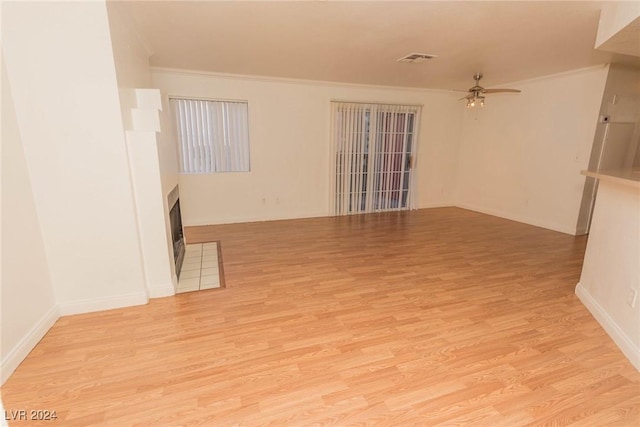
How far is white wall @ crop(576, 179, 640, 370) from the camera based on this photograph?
1.99 m

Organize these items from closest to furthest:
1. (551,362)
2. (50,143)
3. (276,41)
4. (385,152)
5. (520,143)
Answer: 1. (551,362)
2. (50,143)
3. (276,41)
4. (520,143)
5. (385,152)

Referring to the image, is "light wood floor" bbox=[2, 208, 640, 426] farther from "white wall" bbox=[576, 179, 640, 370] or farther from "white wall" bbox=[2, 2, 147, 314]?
"white wall" bbox=[2, 2, 147, 314]

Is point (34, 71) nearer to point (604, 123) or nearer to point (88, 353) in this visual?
point (88, 353)

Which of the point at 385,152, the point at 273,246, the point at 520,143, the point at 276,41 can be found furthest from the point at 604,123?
the point at 273,246

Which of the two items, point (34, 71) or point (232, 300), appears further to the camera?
point (232, 300)

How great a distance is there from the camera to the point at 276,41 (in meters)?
3.10

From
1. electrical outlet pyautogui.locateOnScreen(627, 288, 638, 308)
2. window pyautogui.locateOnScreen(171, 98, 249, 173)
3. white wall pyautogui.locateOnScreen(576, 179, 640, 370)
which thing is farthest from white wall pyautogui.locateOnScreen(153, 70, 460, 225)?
electrical outlet pyautogui.locateOnScreen(627, 288, 638, 308)

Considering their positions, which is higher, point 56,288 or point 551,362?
point 56,288

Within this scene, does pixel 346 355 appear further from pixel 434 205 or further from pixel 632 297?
pixel 434 205

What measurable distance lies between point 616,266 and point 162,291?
3619mm

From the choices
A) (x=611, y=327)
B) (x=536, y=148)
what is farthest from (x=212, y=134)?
(x=536, y=148)

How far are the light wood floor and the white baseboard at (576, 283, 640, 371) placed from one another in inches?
1.8

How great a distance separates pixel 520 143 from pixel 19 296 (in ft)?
21.3

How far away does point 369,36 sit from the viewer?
2.92 m
